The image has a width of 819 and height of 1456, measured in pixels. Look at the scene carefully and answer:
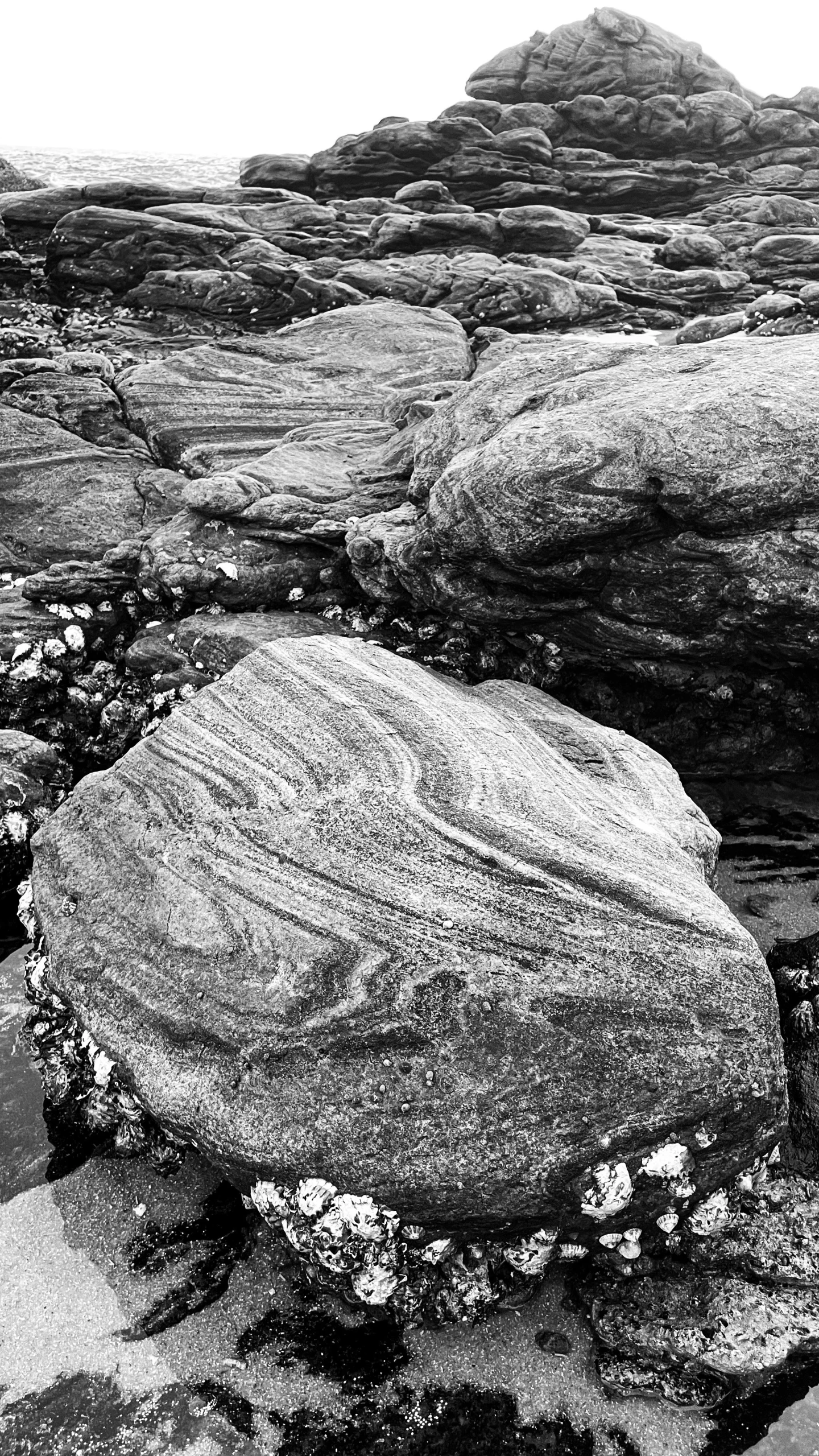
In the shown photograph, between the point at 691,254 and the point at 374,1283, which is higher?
the point at 691,254

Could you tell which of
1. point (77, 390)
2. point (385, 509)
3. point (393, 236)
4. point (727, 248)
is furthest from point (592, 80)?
point (385, 509)

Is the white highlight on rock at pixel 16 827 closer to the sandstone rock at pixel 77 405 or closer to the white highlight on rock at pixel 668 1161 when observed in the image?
the white highlight on rock at pixel 668 1161

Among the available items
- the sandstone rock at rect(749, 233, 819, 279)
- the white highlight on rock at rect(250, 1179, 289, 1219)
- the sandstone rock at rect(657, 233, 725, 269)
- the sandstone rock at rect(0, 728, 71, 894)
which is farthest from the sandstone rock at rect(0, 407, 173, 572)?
the sandstone rock at rect(749, 233, 819, 279)

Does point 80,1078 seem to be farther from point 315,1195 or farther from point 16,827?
point 16,827

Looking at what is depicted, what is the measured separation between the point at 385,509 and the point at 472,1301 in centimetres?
747

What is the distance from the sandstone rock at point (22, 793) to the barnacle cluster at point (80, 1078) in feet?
3.92

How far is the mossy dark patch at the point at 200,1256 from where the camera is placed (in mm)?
4711

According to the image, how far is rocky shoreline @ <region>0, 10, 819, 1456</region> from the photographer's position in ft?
14.5

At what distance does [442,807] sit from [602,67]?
4513 centimetres

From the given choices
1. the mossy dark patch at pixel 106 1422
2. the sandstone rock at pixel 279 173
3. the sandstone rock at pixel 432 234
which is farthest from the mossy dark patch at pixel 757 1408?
the sandstone rock at pixel 279 173

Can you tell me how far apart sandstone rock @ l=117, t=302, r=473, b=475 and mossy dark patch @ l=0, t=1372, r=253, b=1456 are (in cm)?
988

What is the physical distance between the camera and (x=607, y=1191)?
171 inches

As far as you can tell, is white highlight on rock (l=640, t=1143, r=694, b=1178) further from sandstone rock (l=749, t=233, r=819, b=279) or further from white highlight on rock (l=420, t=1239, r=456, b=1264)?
sandstone rock (l=749, t=233, r=819, b=279)

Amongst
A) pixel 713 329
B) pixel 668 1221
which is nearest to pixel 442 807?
pixel 668 1221
